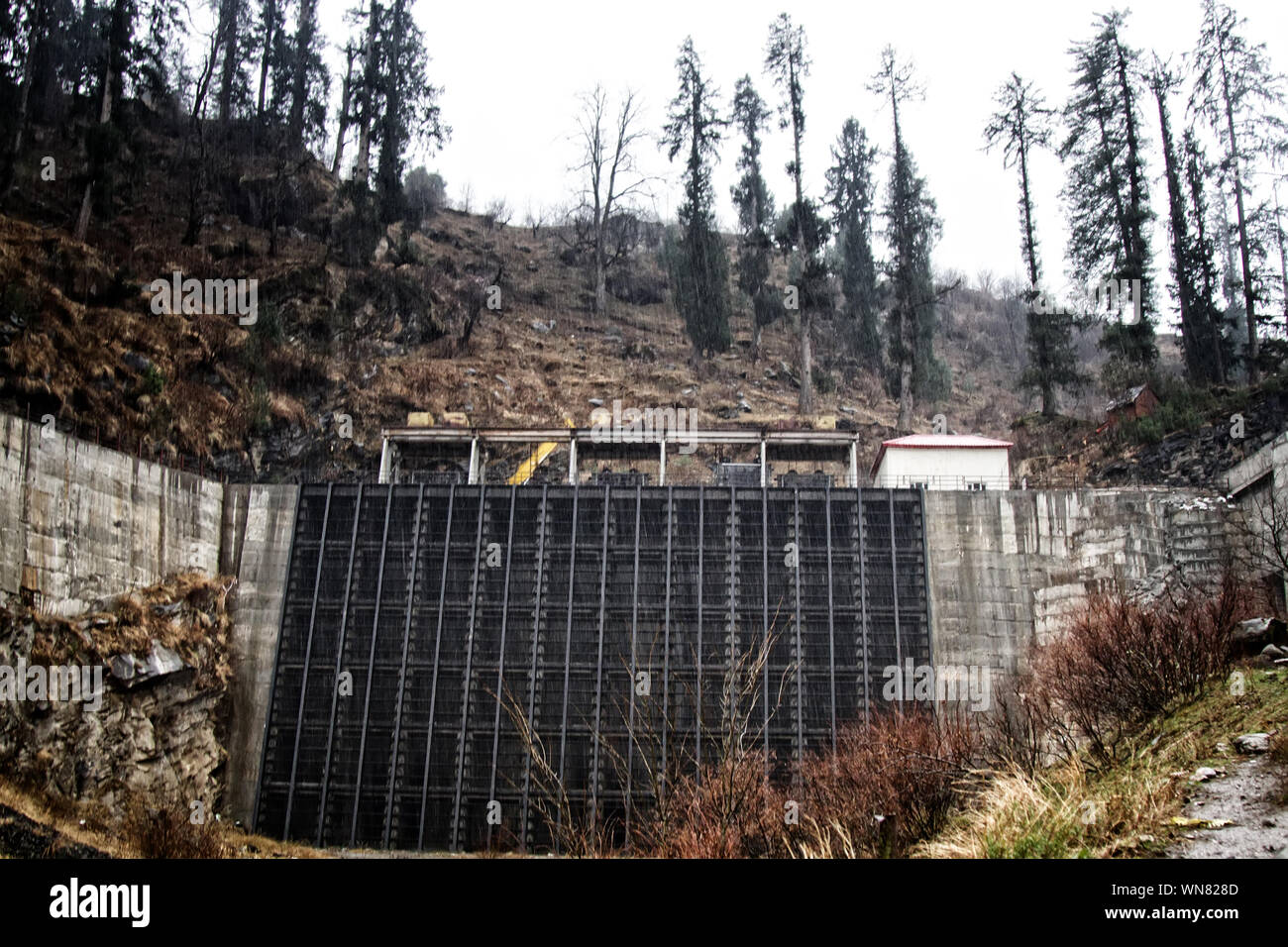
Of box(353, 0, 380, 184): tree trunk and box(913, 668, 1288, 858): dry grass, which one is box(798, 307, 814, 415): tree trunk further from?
box(913, 668, 1288, 858): dry grass

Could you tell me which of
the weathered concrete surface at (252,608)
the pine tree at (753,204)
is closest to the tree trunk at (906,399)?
the pine tree at (753,204)

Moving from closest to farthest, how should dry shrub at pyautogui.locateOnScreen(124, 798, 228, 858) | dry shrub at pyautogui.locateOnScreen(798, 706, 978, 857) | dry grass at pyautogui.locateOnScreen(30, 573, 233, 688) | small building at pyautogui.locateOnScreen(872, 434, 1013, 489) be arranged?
1. dry shrub at pyautogui.locateOnScreen(798, 706, 978, 857)
2. dry shrub at pyautogui.locateOnScreen(124, 798, 228, 858)
3. dry grass at pyautogui.locateOnScreen(30, 573, 233, 688)
4. small building at pyautogui.locateOnScreen(872, 434, 1013, 489)

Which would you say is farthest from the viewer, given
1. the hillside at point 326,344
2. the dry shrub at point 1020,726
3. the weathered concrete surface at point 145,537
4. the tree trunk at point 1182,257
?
the tree trunk at point 1182,257

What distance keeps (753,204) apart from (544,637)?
3767 centimetres

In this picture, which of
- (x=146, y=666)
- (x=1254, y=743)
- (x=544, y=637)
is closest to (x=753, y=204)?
(x=544, y=637)

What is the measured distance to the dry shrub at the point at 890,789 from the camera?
590 inches

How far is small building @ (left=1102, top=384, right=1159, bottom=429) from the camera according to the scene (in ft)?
120

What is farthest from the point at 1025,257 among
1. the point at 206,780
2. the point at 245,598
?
the point at 206,780

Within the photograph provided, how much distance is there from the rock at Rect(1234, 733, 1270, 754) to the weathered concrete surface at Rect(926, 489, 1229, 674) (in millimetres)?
14477

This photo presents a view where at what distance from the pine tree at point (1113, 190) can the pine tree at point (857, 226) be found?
1718 cm

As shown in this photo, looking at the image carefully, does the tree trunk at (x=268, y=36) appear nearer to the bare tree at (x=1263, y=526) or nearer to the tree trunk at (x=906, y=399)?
the tree trunk at (x=906, y=399)

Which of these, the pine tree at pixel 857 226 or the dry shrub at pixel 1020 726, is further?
the pine tree at pixel 857 226

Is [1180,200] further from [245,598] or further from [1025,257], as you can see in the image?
[245,598]

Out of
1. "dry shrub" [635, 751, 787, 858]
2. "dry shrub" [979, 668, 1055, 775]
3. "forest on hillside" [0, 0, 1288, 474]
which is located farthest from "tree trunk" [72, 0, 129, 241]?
"dry shrub" [979, 668, 1055, 775]
